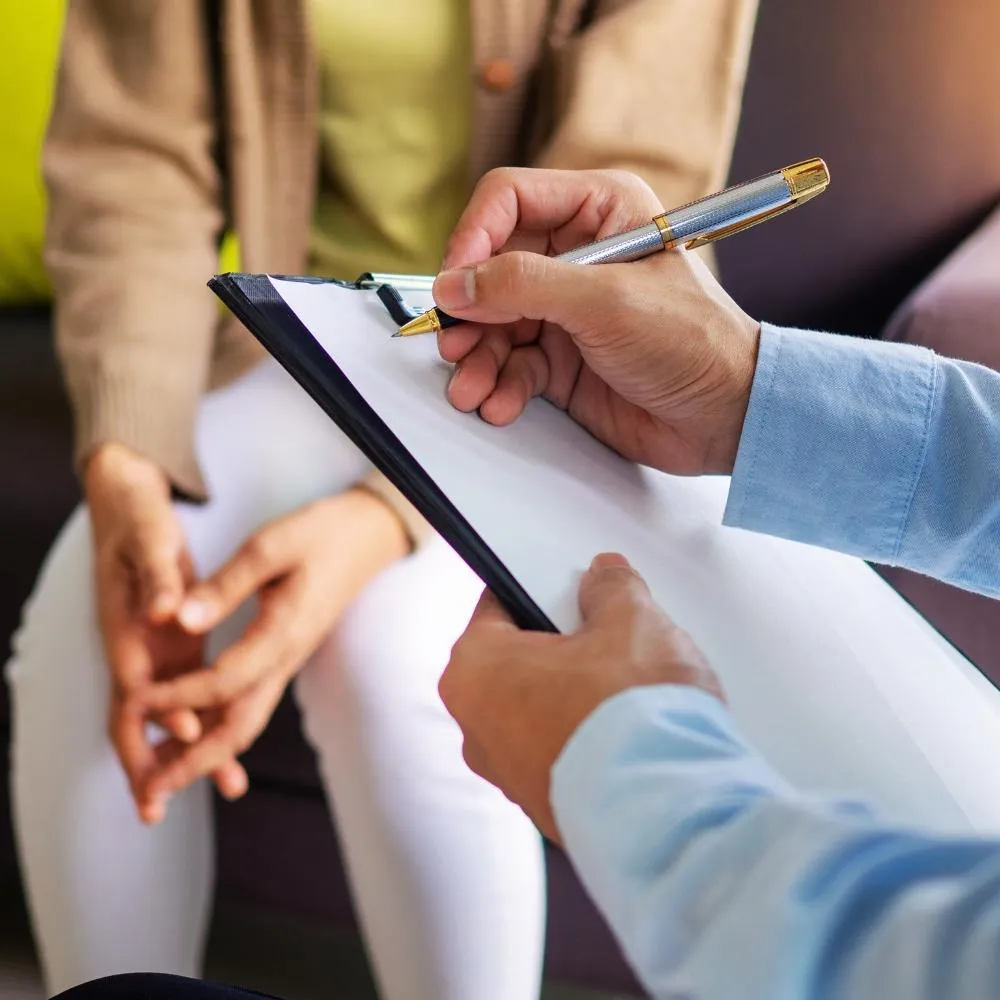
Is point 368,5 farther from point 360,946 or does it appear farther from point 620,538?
point 360,946

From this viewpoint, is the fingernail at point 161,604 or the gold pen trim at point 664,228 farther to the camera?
the fingernail at point 161,604

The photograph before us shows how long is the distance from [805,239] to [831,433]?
0.53 meters

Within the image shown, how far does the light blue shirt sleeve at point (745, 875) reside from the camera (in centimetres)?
22

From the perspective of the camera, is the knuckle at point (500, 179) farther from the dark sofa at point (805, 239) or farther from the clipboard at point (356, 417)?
the dark sofa at point (805, 239)

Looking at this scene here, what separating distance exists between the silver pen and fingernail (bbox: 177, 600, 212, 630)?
0.82ft

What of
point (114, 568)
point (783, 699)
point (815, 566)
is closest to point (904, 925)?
point (783, 699)

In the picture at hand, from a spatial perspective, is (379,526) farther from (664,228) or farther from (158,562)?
(664,228)

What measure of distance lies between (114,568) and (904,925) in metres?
0.52

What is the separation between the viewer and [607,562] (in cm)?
36

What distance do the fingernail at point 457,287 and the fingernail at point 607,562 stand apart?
0.12 m

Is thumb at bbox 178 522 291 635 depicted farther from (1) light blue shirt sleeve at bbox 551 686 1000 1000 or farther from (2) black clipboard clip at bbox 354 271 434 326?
(1) light blue shirt sleeve at bbox 551 686 1000 1000

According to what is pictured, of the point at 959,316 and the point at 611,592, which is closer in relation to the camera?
the point at 611,592

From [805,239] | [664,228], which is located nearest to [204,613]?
[664,228]

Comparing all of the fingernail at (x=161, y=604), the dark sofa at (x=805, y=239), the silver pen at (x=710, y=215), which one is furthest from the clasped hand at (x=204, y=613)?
the silver pen at (x=710, y=215)
